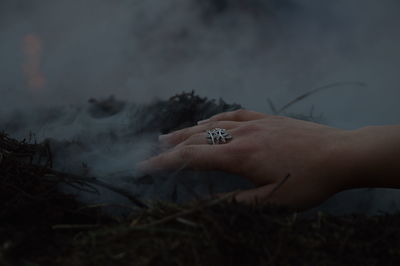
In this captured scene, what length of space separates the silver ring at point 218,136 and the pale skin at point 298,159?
0.05 m

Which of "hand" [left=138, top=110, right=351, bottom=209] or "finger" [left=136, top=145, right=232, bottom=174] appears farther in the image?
"finger" [left=136, top=145, right=232, bottom=174]

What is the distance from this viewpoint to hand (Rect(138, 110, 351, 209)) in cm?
159

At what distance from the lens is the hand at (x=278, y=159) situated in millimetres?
1590

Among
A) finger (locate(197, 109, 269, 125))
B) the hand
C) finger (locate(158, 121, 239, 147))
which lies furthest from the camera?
finger (locate(197, 109, 269, 125))

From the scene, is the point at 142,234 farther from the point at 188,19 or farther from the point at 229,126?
the point at 188,19

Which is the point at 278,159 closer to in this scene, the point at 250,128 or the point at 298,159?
the point at 298,159

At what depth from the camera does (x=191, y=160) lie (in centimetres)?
198

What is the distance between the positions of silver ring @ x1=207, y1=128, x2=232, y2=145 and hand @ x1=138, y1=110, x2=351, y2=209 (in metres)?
0.04

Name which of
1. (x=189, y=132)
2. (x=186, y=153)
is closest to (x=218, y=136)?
(x=186, y=153)

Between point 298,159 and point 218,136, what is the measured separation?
21.8 inches

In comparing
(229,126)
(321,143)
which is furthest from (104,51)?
(321,143)

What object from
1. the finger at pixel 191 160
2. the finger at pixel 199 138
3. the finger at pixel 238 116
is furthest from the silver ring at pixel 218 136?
the finger at pixel 238 116

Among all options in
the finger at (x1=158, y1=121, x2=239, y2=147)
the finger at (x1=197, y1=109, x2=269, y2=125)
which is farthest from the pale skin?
the finger at (x1=197, y1=109, x2=269, y2=125)

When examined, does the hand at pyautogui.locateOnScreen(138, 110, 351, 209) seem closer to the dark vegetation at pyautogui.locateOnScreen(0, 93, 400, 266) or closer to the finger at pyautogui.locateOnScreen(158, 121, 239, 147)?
the finger at pyautogui.locateOnScreen(158, 121, 239, 147)
